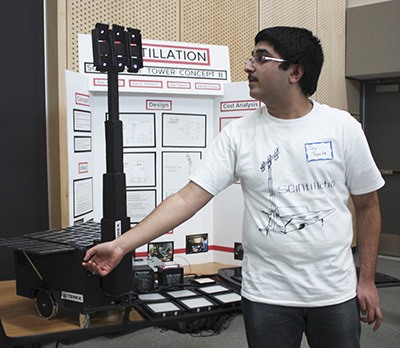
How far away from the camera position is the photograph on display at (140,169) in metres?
2.94

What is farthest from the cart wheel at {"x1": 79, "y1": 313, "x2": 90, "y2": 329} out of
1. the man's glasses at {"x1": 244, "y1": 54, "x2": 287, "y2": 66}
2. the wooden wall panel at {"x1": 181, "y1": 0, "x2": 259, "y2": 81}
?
the wooden wall panel at {"x1": 181, "y1": 0, "x2": 259, "y2": 81}

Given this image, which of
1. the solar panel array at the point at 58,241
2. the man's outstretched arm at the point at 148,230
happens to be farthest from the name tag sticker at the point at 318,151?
the solar panel array at the point at 58,241

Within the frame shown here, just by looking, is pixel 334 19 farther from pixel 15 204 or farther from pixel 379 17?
pixel 15 204

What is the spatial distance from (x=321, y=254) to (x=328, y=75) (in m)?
4.66

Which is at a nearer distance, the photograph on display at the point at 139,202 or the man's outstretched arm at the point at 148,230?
the man's outstretched arm at the point at 148,230

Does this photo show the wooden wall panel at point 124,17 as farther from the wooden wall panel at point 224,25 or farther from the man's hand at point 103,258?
the man's hand at point 103,258

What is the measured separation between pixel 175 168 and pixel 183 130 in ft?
0.80

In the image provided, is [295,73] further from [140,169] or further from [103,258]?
[140,169]

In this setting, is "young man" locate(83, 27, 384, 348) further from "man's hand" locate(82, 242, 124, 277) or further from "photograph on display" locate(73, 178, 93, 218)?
"photograph on display" locate(73, 178, 93, 218)

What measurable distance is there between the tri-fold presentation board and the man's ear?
1371 millimetres

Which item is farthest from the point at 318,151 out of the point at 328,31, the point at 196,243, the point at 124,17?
the point at 328,31

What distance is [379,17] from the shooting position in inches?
223

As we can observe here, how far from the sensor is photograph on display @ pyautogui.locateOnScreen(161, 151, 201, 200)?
303 cm

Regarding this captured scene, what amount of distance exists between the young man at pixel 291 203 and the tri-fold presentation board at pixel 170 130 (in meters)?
1.27
